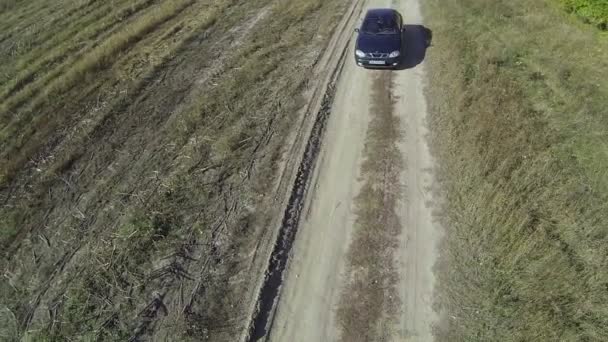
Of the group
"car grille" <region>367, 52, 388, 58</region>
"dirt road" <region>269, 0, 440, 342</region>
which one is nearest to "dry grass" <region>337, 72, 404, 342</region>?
"dirt road" <region>269, 0, 440, 342</region>

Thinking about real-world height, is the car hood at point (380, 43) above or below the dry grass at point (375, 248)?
above

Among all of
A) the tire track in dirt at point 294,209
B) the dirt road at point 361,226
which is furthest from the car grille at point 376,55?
the tire track in dirt at point 294,209

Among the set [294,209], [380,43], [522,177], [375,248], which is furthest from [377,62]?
[375,248]

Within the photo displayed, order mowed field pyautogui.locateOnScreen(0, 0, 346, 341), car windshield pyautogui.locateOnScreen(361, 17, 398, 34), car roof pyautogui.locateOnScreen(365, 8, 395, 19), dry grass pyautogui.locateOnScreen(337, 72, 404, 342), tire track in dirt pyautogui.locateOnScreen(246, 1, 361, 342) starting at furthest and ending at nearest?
car roof pyautogui.locateOnScreen(365, 8, 395, 19) → car windshield pyautogui.locateOnScreen(361, 17, 398, 34) → mowed field pyautogui.locateOnScreen(0, 0, 346, 341) → tire track in dirt pyautogui.locateOnScreen(246, 1, 361, 342) → dry grass pyautogui.locateOnScreen(337, 72, 404, 342)

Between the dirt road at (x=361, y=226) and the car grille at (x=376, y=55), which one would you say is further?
the car grille at (x=376, y=55)

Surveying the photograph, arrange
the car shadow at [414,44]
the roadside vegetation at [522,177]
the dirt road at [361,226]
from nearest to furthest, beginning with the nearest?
the roadside vegetation at [522,177] → the dirt road at [361,226] → the car shadow at [414,44]

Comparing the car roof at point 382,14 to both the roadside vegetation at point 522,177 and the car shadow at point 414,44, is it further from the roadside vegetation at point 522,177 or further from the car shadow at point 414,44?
the roadside vegetation at point 522,177

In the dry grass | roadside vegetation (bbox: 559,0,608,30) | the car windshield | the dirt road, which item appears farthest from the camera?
roadside vegetation (bbox: 559,0,608,30)

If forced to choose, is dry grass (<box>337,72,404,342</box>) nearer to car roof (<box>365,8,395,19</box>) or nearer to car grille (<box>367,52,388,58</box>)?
car grille (<box>367,52,388,58</box>)
